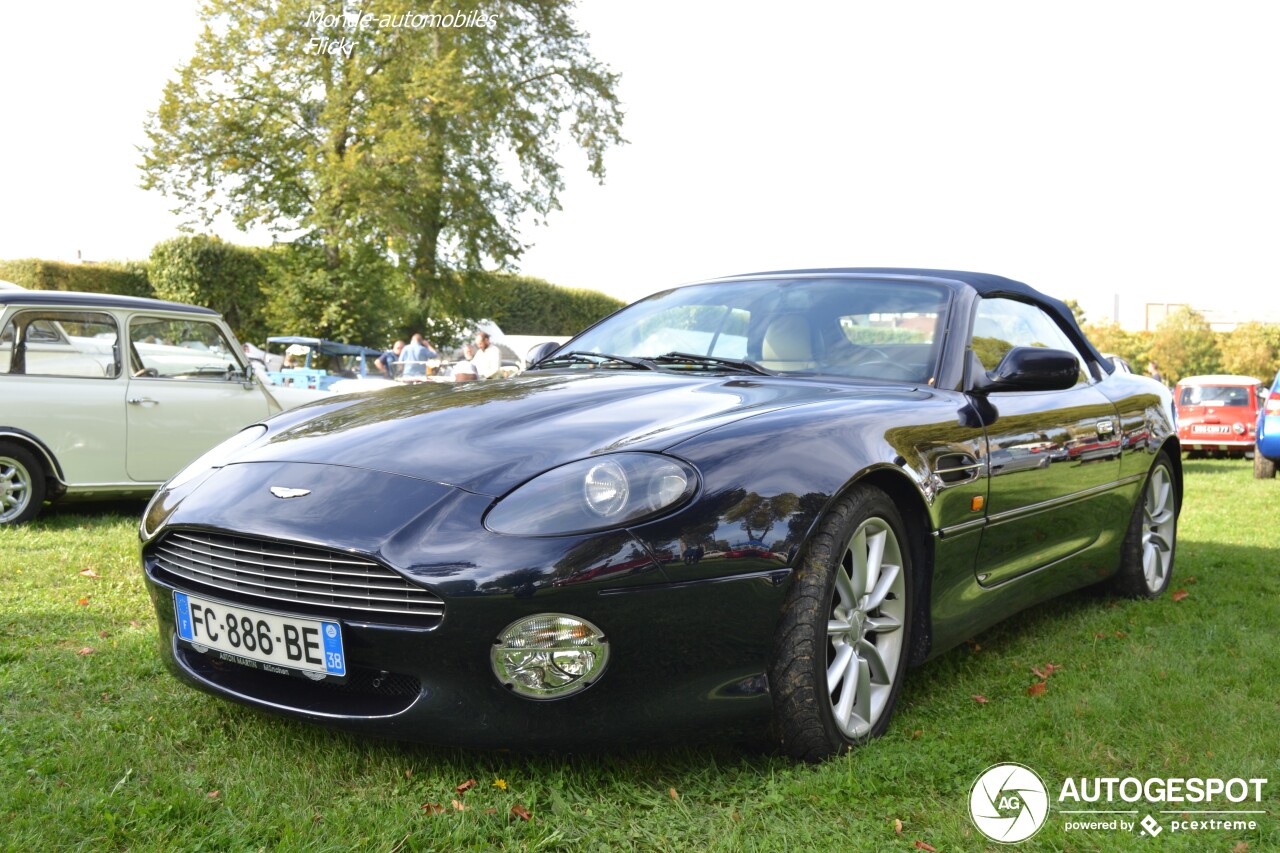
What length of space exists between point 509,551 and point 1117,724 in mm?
1844

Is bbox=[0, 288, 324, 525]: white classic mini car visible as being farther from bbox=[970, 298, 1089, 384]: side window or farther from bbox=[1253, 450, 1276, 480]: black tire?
bbox=[1253, 450, 1276, 480]: black tire

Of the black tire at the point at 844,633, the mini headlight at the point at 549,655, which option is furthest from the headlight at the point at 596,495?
the black tire at the point at 844,633

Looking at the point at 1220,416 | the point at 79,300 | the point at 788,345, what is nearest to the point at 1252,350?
the point at 1220,416

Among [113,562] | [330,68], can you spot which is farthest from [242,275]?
[113,562]

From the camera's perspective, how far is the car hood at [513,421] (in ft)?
8.60

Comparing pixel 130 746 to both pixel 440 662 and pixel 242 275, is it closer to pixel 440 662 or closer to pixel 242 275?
pixel 440 662

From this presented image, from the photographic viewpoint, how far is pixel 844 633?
9.22 feet

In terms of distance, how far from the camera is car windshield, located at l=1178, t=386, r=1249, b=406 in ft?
55.0

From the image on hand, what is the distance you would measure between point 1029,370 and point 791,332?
0.79m

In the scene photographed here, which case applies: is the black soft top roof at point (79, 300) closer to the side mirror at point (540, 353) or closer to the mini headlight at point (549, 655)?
the side mirror at point (540, 353)

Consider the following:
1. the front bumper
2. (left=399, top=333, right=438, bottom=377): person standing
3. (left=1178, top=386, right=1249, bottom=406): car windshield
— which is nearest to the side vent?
the front bumper

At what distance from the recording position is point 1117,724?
121 inches

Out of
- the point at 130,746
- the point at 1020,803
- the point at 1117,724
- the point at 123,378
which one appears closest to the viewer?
the point at 1020,803

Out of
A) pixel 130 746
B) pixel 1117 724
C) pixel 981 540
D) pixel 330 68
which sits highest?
pixel 330 68
